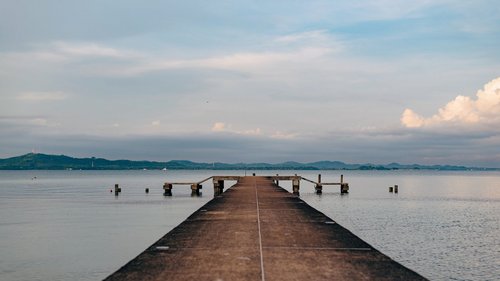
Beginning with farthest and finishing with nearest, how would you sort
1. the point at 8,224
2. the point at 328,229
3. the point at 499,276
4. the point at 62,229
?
the point at 8,224
the point at 62,229
the point at 328,229
the point at 499,276

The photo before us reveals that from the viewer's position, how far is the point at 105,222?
130 ft

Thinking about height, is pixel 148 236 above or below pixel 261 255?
below

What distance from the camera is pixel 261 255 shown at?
58.4 feet

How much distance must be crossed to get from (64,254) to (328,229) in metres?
12.7

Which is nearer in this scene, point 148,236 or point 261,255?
point 261,255

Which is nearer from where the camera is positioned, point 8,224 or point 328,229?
point 328,229

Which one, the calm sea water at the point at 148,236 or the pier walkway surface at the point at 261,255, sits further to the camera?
the calm sea water at the point at 148,236

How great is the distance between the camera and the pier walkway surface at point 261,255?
1521 cm

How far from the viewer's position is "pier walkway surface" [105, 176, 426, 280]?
49.9ft

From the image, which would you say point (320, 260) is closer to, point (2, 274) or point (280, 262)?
point (280, 262)

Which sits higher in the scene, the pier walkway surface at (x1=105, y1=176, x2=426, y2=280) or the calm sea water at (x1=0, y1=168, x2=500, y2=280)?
the pier walkway surface at (x1=105, y1=176, x2=426, y2=280)

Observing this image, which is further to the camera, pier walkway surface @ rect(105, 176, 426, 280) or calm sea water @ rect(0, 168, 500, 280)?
calm sea water @ rect(0, 168, 500, 280)

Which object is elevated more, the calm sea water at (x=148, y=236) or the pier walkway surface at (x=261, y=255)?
the pier walkway surface at (x=261, y=255)

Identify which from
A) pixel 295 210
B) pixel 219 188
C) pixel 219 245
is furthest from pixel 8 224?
pixel 219 188
